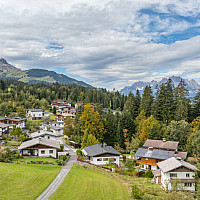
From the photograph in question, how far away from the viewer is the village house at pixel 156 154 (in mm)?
47688

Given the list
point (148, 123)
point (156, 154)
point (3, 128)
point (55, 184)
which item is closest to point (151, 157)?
point (156, 154)

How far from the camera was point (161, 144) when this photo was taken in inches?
2090

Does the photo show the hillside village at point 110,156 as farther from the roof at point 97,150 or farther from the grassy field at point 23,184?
the grassy field at point 23,184

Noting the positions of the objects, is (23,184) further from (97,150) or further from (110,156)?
(110,156)

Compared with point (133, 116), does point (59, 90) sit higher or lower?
higher

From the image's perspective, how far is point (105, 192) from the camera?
81.3 ft

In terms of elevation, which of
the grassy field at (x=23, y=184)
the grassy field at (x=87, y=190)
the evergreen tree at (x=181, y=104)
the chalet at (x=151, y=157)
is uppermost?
the evergreen tree at (x=181, y=104)

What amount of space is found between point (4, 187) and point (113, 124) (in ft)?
144

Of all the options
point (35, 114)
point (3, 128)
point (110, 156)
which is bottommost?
point (110, 156)

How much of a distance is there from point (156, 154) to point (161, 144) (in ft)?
17.7

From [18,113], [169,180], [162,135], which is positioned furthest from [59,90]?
Result: [169,180]

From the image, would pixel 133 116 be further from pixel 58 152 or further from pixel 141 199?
pixel 141 199

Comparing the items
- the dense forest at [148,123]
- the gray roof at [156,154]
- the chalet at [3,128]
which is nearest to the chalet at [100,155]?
the dense forest at [148,123]

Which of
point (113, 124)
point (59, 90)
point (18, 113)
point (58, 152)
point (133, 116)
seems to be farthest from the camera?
point (59, 90)
